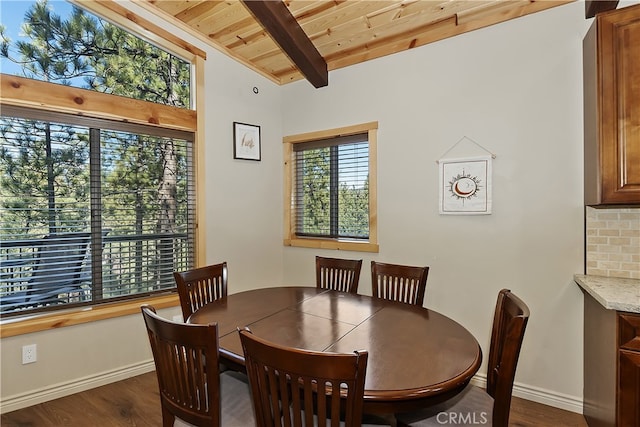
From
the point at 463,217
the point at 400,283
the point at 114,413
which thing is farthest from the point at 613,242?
the point at 114,413

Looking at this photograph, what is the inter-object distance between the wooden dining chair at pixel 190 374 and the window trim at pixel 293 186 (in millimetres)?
1923

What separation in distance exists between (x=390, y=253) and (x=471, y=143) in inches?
44.8

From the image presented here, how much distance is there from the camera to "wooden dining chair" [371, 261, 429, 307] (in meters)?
2.20

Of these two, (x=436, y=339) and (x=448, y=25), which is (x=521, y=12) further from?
(x=436, y=339)

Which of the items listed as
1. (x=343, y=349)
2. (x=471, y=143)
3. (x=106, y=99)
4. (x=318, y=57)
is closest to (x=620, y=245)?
(x=471, y=143)

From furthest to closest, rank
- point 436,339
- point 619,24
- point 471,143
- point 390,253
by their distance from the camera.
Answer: point 390,253 → point 471,143 → point 619,24 → point 436,339

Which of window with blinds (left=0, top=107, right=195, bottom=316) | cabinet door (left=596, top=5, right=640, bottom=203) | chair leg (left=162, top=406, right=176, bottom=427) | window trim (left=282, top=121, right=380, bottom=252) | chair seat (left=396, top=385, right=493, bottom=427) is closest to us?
chair seat (left=396, top=385, right=493, bottom=427)

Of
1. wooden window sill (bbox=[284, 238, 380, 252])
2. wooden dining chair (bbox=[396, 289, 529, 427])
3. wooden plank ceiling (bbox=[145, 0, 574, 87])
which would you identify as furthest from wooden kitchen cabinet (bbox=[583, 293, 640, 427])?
wooden plank ceiling (bbox=[145, 0, 574, 87])

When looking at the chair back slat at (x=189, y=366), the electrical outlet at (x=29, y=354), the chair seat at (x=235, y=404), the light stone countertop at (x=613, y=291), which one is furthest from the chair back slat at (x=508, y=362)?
the electrical outlet at (x=29, y=354)

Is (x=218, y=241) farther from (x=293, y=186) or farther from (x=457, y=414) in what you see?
(x=457, y=414)

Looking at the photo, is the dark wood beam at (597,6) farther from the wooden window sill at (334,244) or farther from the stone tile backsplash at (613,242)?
the wooden window sill at (334,244)

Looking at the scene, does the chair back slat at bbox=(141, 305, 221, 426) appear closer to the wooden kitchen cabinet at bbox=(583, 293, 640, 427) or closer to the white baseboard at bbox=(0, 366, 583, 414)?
the white baseboard at bbox=(0, 366, 583, 414)

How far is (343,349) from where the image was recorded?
141 centimetres

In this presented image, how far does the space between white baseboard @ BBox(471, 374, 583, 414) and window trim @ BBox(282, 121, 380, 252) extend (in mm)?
1493
